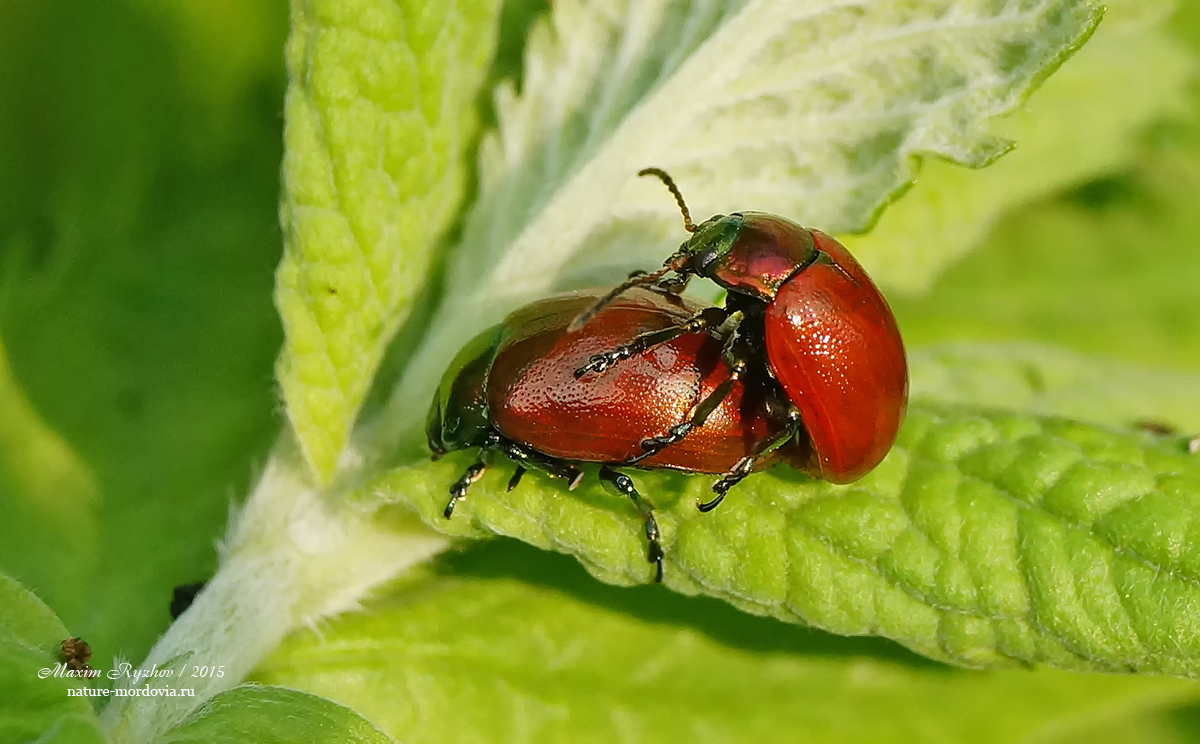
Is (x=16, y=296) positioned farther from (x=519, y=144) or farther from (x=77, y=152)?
(x=519, y=144)

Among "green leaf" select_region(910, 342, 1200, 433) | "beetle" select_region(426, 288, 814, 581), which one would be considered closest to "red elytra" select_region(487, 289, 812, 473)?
"beetle" select_region(426, 288, 814, 581)

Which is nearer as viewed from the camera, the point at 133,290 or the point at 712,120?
the point at 712,120

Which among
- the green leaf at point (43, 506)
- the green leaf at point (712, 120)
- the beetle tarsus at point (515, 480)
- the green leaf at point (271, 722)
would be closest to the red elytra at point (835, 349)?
the green leaf at point (712, 120)

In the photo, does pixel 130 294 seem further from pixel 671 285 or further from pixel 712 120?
pixel 712 120

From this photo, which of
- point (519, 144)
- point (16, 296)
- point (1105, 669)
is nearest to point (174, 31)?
point (16, 296)

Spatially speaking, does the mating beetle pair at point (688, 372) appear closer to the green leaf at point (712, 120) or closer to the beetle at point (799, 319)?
the beetle at point (799, 319)

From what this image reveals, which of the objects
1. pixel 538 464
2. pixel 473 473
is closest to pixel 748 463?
pixel 538 464
